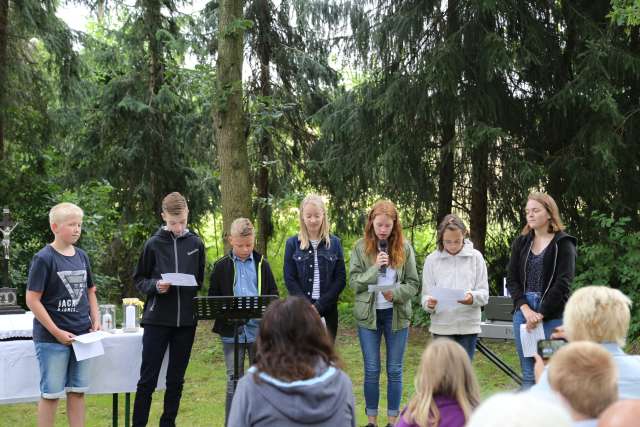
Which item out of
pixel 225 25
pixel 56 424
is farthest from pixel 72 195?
pixel 56 424

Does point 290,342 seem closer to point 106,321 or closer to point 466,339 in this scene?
point 466,339

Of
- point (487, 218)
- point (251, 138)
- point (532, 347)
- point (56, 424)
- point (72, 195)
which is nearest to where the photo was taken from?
point (532, 347)

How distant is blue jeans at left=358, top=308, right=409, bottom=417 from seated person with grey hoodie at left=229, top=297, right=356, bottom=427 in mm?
2696

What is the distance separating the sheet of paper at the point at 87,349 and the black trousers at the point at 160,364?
40 cm

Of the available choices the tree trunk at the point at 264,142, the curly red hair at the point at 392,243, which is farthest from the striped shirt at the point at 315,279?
the tree trunk at the point at 264,142

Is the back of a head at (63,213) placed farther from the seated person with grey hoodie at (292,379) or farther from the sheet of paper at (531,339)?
the sheet of paper at (531,339)

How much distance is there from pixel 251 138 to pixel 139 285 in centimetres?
1049

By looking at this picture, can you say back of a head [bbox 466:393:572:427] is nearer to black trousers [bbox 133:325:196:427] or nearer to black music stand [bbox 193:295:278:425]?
black music stand [bbox 193:295:278:425]

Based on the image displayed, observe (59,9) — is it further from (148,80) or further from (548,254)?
(548,254)

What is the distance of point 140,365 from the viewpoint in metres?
5.81

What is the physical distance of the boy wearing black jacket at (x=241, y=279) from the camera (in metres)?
5.80

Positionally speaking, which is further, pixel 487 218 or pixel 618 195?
pixel 487 218

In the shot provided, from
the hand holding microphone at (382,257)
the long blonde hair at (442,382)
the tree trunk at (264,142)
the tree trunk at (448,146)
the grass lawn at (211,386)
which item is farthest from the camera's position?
the tree trunk at (264,142)

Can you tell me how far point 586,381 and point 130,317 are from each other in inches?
162
